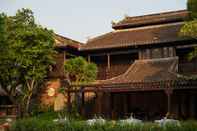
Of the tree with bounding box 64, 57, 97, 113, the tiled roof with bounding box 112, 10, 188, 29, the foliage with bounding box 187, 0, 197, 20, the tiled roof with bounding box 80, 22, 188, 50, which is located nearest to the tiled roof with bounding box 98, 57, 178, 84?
the tree with bounding box 64, 57, 97, 113

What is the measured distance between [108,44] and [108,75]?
7.71 feet

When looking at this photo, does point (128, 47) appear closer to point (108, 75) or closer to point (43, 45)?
point (108, 75)

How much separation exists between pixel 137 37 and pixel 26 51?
26.6 feet

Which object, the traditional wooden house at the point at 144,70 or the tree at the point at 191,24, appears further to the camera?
the traditional wooden house at the point at 144,70

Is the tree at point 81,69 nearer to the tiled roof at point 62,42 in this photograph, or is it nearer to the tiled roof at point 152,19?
the tiled roof at point 62,42

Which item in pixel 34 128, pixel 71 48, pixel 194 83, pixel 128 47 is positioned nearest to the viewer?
pixel 34 128

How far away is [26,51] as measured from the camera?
31.1m

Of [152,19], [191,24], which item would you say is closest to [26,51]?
[152,19]

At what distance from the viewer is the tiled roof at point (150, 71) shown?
89.7ft

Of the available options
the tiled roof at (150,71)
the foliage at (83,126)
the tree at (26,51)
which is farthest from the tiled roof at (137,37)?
the foliage at (83,126)

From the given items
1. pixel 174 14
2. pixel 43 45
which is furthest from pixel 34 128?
pixel 174 14

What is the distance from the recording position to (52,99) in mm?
35125

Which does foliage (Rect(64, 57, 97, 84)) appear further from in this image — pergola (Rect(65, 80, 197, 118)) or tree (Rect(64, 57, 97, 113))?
pergola (Rect(65, 80, 197, 118))

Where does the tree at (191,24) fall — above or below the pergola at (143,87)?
above
